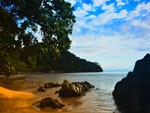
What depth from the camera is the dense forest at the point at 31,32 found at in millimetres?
7832

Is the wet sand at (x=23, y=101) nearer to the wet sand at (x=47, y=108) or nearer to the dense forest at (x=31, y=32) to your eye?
the wet sand at (x=47, y=108)

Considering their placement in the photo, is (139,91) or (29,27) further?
(139,91)

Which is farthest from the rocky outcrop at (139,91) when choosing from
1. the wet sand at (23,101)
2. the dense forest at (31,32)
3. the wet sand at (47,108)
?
the dense forest at (31,32)

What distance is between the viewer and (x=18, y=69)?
375 inches

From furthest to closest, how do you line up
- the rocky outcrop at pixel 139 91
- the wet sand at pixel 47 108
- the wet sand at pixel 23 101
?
the rocky outcrop at pixel 139 91
the wet sand at pixel 47 108
the wet sand at pixel 23 101

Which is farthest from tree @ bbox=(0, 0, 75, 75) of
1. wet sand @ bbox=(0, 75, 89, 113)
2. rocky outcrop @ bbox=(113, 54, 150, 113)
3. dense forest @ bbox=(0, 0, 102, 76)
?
rocky outcrop @ bbox=(113, 54, 150, 113)

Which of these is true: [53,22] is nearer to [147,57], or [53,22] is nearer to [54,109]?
[54,109]

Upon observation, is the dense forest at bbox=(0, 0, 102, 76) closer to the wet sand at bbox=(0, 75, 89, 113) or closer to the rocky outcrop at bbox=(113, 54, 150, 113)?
the wet sand at bbox=(0, 75, 89, 113)

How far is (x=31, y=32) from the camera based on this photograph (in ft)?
28.4

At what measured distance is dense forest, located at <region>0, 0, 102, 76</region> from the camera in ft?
25.7

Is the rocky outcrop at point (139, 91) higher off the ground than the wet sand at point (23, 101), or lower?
higher

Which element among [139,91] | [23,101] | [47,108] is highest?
[139,91]

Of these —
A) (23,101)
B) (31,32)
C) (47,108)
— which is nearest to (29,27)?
(31,32)

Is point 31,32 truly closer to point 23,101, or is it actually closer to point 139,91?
point 23,101
